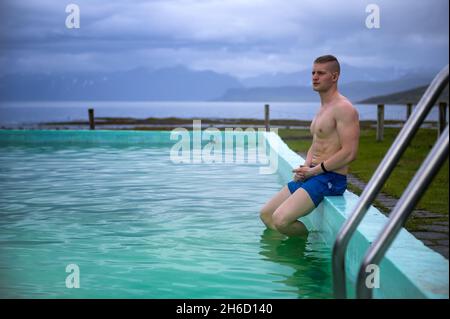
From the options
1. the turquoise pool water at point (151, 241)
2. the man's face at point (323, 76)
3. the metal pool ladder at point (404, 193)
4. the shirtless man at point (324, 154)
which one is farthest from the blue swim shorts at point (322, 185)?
the metal pool ladder at point (404, 193)

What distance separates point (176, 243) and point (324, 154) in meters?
1.36

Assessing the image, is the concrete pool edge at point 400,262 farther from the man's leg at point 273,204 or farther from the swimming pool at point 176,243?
the man's leg at point 273,204

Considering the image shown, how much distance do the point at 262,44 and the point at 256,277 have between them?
190676 millimetres

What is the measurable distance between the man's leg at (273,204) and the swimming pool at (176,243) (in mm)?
147

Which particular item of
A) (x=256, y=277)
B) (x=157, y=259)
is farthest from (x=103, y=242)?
(x=256, y=277)

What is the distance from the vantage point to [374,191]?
233 cm

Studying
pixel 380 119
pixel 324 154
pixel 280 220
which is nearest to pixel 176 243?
pixel 280 220

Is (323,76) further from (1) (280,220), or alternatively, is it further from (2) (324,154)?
(1) (280,220)

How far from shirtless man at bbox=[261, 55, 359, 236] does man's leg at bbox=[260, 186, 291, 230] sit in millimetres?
11

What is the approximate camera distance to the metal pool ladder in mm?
1988

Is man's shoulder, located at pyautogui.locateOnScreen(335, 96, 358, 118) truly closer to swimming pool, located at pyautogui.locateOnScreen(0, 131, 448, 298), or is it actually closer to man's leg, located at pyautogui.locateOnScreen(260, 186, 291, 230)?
swimming pool, located at pyautogui.locateOnScreen(0, 131, 448, 298)

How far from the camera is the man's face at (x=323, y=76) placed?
14.1ft
